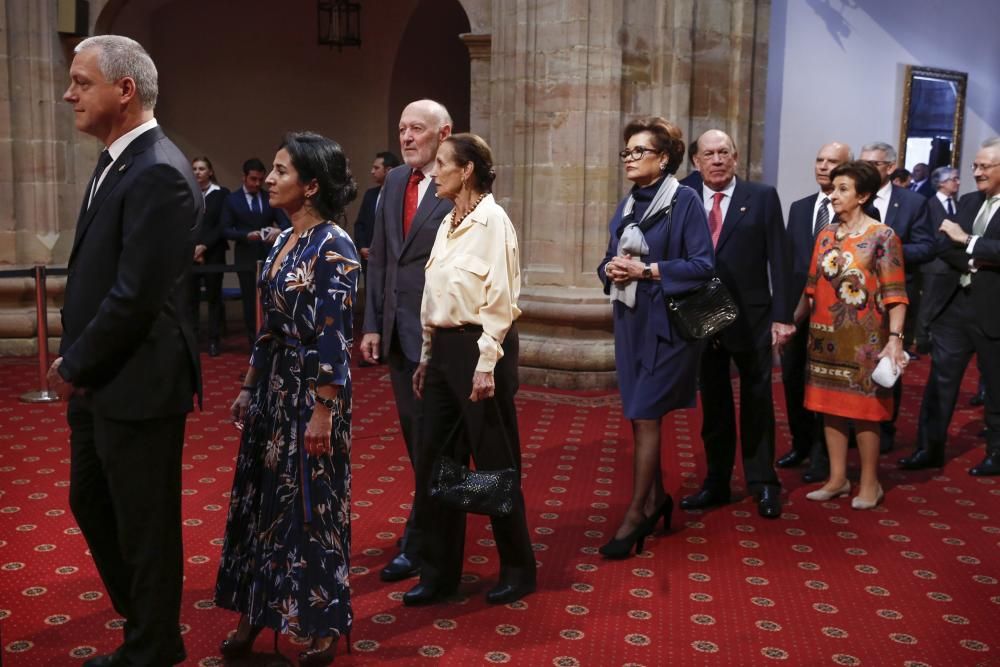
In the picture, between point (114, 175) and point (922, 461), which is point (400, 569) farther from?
point (922, 461)

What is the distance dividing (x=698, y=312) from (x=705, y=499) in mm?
1259

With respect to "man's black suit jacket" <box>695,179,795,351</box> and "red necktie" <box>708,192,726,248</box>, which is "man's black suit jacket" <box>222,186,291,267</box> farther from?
"man's black suit jacket" <box>695,179,795,351</box>

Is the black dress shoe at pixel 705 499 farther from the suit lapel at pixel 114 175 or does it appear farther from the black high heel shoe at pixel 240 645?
the suit lapel at pixel 114 175

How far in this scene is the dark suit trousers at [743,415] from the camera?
5031 millimetres

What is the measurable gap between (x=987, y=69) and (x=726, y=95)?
3.98 m

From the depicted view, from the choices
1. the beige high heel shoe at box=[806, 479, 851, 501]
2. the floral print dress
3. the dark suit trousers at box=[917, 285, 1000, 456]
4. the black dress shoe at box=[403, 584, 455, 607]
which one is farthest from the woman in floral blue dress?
the dark suit trousers at box=[917, 285, 1000, 456]

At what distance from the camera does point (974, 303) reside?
5.81 m

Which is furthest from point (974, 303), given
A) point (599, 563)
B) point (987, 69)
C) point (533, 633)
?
point (987, 69)

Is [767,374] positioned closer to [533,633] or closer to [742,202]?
[742,202]

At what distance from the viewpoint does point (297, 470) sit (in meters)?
3.14

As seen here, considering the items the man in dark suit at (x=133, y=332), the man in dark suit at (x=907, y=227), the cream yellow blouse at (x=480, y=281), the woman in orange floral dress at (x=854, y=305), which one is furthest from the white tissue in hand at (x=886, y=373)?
the man in dark suit at (x=133, y=332)

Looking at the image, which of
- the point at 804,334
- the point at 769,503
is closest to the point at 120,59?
the point at 769,503

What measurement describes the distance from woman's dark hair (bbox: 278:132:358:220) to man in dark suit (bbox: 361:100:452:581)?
0.77 m

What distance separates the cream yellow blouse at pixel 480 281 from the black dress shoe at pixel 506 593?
87cm
